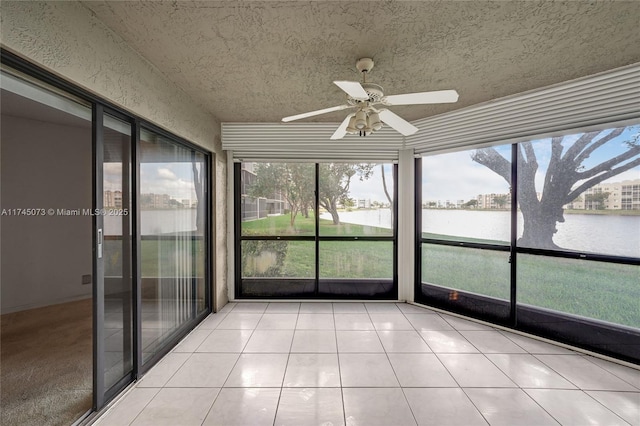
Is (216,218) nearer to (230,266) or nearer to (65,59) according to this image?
(230,266)

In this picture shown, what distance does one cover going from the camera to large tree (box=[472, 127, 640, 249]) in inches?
96.9

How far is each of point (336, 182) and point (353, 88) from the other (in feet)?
7.61

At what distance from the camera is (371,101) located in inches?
76.5

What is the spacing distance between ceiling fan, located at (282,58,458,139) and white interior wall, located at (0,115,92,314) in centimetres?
180

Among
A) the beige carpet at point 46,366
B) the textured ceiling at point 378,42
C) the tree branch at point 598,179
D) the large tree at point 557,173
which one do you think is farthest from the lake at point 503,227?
the textured ceiling at point 378,42

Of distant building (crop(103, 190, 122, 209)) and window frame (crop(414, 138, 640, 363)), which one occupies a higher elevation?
distant building (crop(103, 190, 122, 209))

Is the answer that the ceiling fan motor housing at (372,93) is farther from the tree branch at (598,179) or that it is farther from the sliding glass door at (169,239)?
the tree branch at (598,179)

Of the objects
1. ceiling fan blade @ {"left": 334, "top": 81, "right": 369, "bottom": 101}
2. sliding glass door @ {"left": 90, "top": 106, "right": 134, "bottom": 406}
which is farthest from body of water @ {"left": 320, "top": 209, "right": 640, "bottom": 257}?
sliding glass door @ {"left": 90, "top": 106, "right": 134, "bottom": 406}

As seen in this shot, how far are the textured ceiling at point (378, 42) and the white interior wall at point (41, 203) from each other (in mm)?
953

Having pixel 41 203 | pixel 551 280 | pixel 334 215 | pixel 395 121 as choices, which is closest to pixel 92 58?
pixel 41 203

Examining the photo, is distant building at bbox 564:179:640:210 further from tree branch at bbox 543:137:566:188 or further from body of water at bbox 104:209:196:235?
body of water at bbox 104:209:196:235

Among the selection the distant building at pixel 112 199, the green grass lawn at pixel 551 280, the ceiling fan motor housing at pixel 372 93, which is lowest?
the green grass lawn at pixel 551 280

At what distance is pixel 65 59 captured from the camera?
4.79ft

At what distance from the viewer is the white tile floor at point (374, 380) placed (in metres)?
1.78
